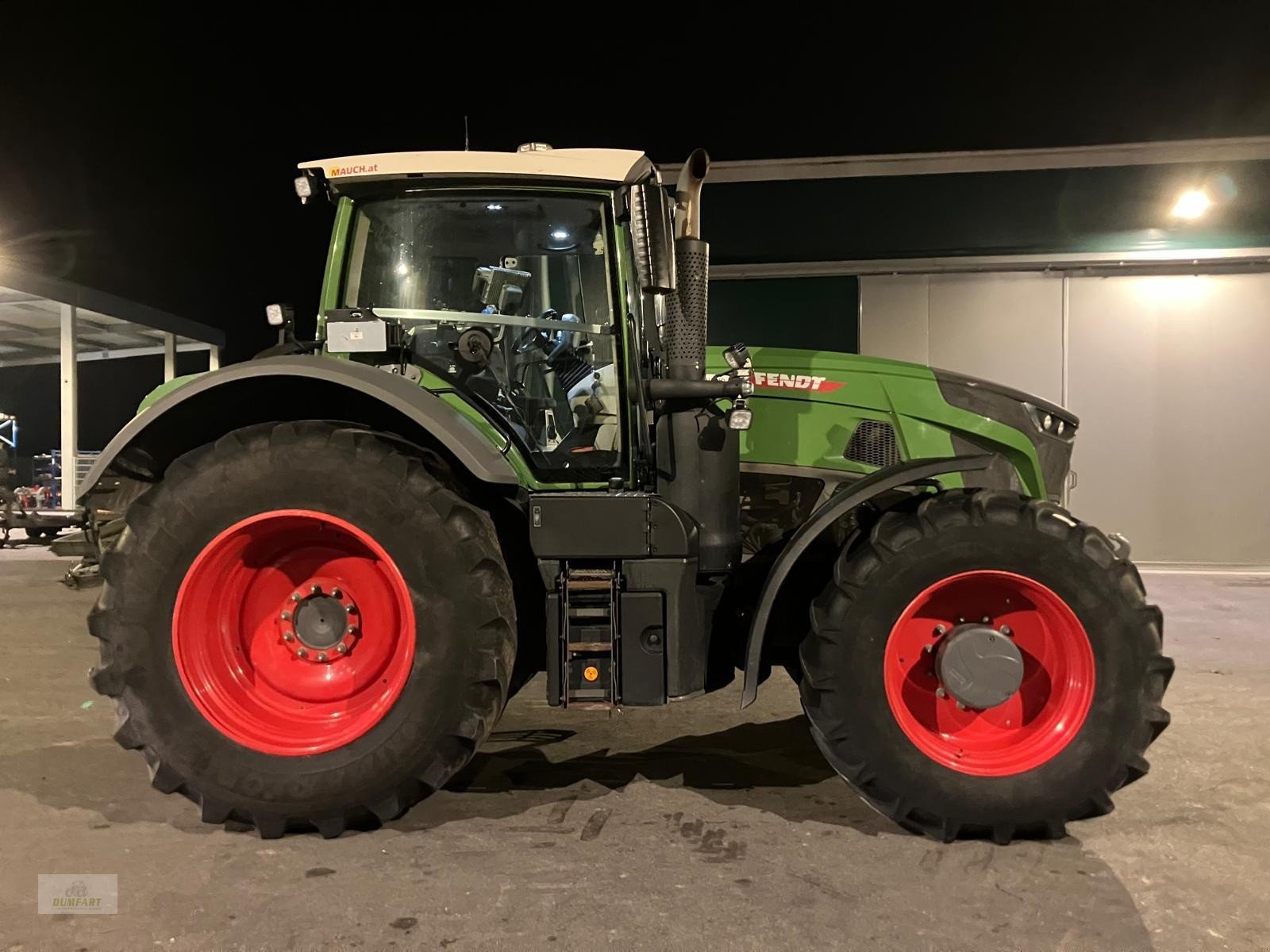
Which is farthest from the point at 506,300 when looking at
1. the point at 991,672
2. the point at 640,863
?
the point at 991,672

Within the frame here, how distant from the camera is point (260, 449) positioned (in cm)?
246

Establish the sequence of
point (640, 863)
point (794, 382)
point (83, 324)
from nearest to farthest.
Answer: point (640, 863) < point (794, 382) < point (83, 324)

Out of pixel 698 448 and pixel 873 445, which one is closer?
pixel 698 448

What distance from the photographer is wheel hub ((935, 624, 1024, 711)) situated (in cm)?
245

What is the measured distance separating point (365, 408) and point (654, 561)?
1126 millimetres

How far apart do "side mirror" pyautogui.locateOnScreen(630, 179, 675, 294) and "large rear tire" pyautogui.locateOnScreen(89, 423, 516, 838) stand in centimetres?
94

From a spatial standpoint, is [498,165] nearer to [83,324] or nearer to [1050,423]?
[1050,423]

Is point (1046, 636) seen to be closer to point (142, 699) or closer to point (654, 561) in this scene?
point (654, 561)

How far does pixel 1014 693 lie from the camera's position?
2523 mm

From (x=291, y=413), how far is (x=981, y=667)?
242 centimetres

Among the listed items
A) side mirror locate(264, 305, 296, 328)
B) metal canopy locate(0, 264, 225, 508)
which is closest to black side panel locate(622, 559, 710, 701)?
side mirror locate(264, 305, 296, 328)

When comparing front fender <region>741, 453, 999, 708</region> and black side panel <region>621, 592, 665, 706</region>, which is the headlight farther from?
black side panel <region>621, 592, 665, 706</region>

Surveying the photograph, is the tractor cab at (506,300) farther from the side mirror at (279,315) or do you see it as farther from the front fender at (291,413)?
the side mirror at (279,315)

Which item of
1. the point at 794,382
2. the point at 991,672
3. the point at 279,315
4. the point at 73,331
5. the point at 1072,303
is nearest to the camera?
the point at 991,672
